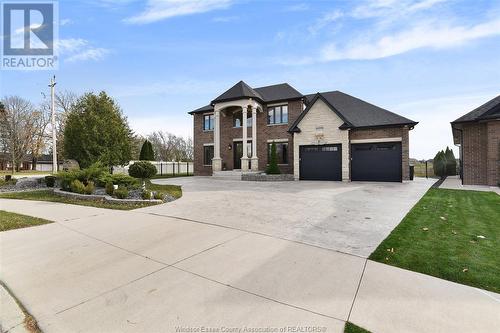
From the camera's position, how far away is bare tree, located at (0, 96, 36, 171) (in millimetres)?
40500

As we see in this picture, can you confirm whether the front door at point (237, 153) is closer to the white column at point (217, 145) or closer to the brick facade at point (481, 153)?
the white column at point (217, 145)

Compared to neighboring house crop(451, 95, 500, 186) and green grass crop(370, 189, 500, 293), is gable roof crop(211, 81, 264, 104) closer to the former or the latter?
neighboring house crop(451, 95, 500, 186)

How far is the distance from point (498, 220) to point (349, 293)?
644 cm

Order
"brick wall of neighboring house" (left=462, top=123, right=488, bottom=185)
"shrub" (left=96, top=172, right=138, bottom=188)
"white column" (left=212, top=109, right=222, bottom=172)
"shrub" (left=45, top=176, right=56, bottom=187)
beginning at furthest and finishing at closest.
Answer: "white column" (left=212, top=109, right=222, bottom=172) → "brick wall of neighboring house" (left=462, top=123, right=488, bottom=185) → "shrub" (left=45, top=176, right=56, bottom=187) → "shrub" (left=96, top=172, right=138, bottom=188)

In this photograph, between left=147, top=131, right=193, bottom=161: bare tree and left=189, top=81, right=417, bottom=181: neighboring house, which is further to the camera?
left=147, top=131, right=193, bottom=161: bare tree

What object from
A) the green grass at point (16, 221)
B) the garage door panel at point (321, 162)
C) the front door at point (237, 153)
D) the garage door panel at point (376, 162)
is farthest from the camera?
the front door at point (237, 153)

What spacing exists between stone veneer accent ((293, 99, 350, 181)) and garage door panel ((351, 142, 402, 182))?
699 mm

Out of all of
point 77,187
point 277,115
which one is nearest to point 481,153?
point 277,115

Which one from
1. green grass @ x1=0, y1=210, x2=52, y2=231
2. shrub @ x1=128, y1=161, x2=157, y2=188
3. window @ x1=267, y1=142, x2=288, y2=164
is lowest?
green grass @ x1=0, y1=210, x2=52, y2=231

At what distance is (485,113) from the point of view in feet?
46.9

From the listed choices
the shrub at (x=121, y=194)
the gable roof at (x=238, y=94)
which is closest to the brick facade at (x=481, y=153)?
the gable roof at (x=238, y=94)

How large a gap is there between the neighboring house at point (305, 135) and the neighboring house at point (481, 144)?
3076mm

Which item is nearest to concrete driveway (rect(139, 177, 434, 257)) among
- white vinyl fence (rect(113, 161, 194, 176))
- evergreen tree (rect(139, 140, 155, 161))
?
evergreen tree (rect(139, 140, 155, 161))

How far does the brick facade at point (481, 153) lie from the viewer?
14.0m
